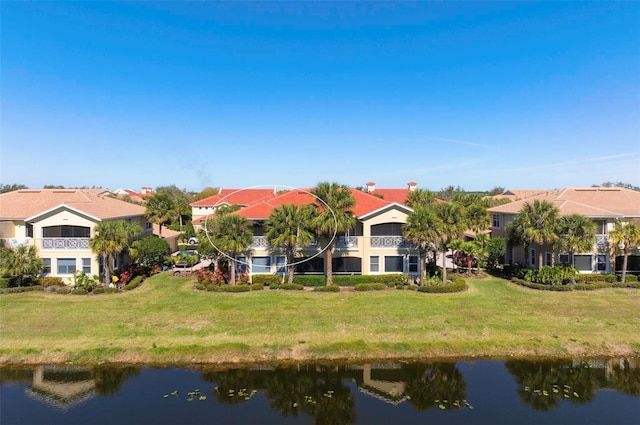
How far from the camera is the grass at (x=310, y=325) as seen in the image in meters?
19.1

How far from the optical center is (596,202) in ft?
116


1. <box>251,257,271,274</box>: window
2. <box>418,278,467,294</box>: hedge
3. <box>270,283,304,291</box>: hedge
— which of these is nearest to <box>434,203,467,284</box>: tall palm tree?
<box>418,278,467,294</box>: hedge

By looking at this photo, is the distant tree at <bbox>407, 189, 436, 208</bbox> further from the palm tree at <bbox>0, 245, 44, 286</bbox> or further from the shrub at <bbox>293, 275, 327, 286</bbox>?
the palm tree at <bbox>0, 245, 44, 286</bbox>

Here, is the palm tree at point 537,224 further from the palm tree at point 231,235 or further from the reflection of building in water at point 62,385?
the reflection of building in water at point 62,385

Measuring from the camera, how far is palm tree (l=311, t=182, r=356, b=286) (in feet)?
95.0

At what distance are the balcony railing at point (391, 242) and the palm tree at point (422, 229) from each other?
2041 millimetres

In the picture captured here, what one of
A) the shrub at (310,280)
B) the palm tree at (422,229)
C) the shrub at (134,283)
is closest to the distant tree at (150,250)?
the shrub at (134,283)

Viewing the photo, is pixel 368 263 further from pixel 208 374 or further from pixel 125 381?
pixel 125 381

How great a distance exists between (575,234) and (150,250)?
35.3m

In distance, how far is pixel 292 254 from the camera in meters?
30.5

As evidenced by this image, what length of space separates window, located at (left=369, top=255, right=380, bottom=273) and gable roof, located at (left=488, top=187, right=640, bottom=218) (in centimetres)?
1547

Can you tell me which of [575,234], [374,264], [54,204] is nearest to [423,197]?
[374,264]

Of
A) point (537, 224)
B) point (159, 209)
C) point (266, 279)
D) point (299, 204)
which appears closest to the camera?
point (537, 224)

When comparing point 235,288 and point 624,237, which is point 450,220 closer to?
point 624,237
